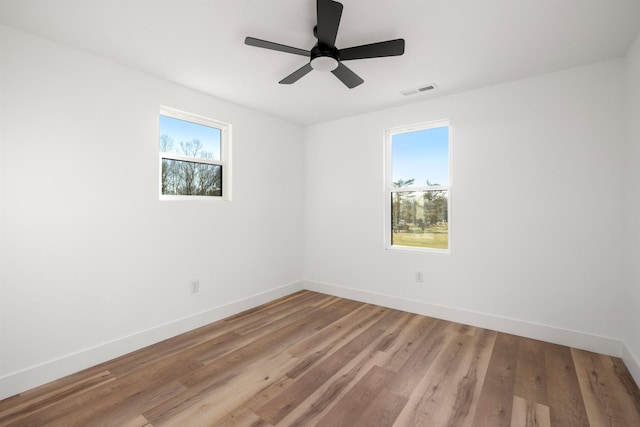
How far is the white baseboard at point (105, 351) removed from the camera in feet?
7.02

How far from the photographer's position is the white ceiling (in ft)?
6.40

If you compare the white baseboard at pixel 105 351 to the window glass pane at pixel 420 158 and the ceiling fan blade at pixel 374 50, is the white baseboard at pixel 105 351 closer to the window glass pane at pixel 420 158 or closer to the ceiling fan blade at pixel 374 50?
the window glass pane at pixel 420 158

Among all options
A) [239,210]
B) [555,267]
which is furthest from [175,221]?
[555,267]

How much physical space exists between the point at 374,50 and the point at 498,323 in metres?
2.97

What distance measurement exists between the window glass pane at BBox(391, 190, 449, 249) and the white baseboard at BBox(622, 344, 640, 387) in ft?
5.48

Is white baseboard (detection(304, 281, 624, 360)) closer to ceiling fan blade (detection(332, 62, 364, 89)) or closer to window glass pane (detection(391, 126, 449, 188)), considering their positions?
window glass pane (detection(391, 126, 449, 188))

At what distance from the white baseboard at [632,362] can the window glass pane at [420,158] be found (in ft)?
6.95

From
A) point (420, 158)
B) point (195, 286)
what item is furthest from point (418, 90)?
point (195, 286)

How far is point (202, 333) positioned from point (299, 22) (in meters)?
3.03

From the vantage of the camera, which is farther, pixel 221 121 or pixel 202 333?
pixel 221 121

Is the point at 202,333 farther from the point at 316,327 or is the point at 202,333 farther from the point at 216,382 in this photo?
the point at 316,327

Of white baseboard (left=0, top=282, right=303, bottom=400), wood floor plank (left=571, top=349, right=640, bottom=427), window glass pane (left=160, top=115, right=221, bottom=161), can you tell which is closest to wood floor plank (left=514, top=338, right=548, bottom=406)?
wood floor plank (left=571, top=349, right=640, bottom=427)

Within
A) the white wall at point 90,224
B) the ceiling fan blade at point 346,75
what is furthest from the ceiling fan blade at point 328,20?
the white wall at point 90,224

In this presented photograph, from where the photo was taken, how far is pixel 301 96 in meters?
3.47
